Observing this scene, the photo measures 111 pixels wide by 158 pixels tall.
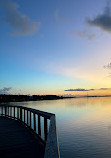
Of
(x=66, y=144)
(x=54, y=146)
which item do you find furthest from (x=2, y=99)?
(x=54, y=146)

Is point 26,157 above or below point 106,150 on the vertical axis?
above

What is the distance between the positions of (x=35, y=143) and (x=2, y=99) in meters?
182

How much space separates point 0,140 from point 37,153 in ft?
9.63

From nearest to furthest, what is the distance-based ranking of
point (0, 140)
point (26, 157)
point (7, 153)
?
point (26, 157) < point (7, 153) < point (0, 140)

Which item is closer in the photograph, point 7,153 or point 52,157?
point 52,157

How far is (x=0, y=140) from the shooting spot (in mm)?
7945

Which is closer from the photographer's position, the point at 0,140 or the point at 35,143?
the point at 35,143

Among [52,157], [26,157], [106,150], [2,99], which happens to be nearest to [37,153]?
[26,157]

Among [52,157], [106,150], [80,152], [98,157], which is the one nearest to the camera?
[52,157]

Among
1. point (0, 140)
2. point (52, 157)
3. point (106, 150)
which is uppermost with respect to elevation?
point (52, 157)

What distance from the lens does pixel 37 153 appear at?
5734 millimetres

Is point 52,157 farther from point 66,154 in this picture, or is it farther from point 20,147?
point 66,154

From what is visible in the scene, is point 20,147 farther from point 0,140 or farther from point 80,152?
point 80,152

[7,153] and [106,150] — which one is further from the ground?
[7,153]
